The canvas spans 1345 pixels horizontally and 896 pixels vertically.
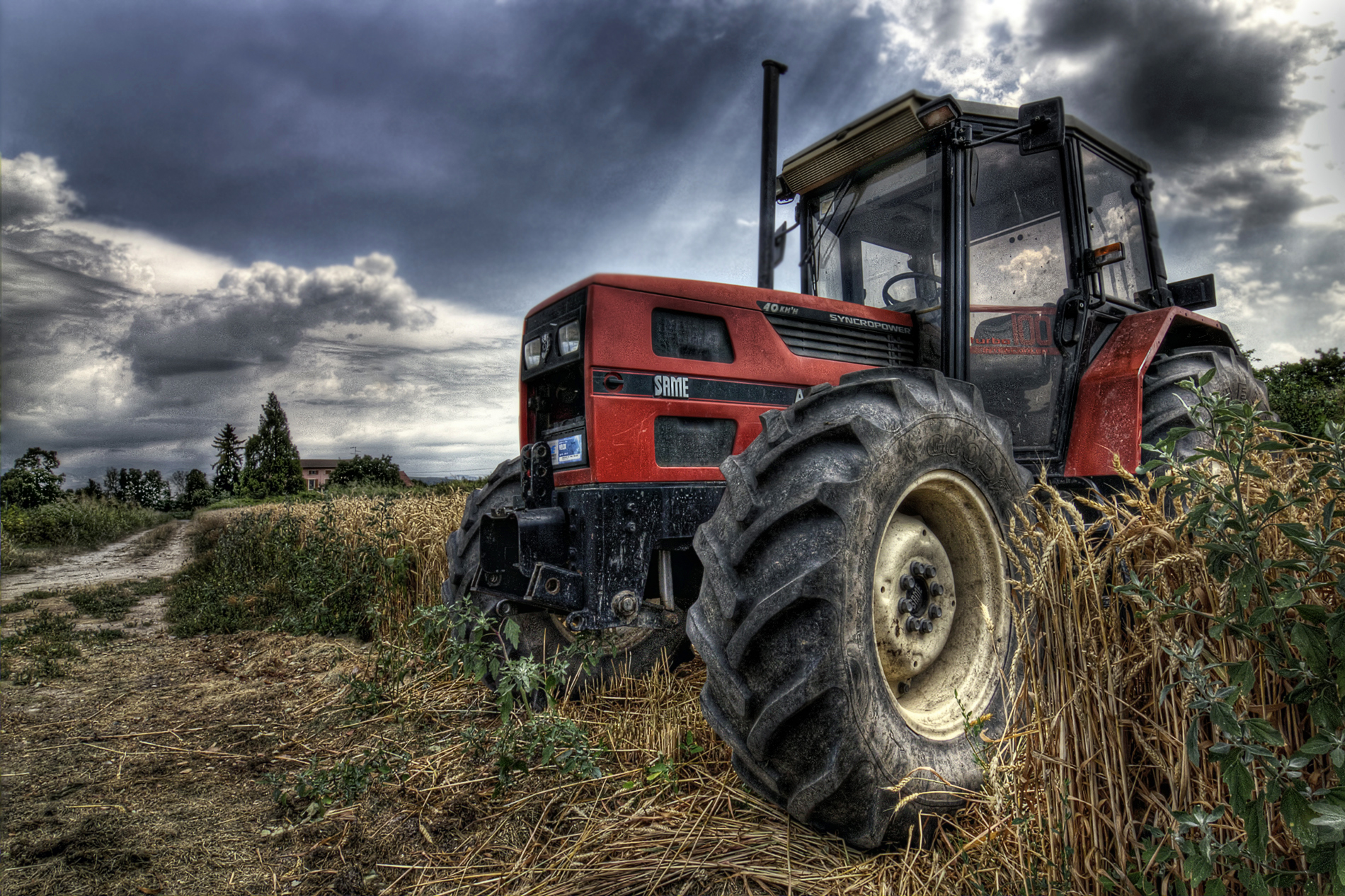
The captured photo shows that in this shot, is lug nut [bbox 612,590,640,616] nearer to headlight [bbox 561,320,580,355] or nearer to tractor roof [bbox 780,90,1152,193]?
headlight [bbox 561,320,580,355]

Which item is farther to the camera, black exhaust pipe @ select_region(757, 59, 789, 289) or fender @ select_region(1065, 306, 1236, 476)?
black exhaust pipe @ select_region(757, 59, 789, 289)

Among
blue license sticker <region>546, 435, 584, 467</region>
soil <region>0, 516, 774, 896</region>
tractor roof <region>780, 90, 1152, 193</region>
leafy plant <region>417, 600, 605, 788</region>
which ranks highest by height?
tractor roof <region>780, 90, 1152, 193</region>

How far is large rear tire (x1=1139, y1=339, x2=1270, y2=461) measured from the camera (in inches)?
129

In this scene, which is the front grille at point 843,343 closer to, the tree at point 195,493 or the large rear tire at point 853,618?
the large rear tire at point 853,618

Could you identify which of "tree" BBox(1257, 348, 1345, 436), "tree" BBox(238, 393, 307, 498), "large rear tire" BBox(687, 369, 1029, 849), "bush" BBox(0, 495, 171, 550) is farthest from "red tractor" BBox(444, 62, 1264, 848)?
"tree" BBox(238, 393, 307, 498)

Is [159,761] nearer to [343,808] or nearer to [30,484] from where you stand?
[343,808]

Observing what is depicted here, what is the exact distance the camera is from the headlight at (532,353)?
9.64 feet

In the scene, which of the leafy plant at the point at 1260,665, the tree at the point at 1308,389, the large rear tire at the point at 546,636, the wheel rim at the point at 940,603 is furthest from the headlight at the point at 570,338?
the tree at the point at 1308,389

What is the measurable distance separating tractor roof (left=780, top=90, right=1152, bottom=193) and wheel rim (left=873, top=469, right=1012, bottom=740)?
1.72m

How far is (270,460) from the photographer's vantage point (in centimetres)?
2861

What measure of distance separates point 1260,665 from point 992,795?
63cm

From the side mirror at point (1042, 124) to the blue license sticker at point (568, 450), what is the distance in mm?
2064

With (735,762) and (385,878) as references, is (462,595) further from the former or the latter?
(735,762)

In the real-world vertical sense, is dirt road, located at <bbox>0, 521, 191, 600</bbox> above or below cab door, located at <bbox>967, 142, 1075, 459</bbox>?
below
